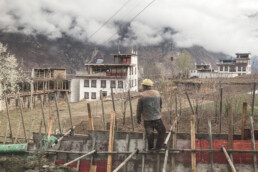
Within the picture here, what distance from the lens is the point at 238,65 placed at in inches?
2783

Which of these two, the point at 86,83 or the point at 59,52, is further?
the point at 59,52

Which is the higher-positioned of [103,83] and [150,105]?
[103,83]

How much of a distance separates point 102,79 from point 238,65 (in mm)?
46018

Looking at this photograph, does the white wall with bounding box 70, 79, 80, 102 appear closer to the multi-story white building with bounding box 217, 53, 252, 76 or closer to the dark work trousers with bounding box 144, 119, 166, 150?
the dark work trousers with bounding box 144, 119, 166, 150

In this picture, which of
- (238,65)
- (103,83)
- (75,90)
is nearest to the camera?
(103,83)

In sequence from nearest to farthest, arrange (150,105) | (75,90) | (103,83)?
(150,105)
(103,83)
(75,90)

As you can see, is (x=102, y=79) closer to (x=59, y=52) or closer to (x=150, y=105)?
(x=150, y=105)

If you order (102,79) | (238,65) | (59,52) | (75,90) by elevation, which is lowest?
(75,90)

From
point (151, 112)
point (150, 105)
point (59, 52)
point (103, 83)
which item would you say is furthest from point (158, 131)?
point (59, 52)

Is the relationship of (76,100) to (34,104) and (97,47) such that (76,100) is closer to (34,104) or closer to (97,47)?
(34,104)

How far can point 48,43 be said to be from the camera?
15025 cm

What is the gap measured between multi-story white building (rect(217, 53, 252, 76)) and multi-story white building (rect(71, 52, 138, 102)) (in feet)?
124

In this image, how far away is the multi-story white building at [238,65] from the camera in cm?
6988

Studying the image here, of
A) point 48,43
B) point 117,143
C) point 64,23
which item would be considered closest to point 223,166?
point 117,143
